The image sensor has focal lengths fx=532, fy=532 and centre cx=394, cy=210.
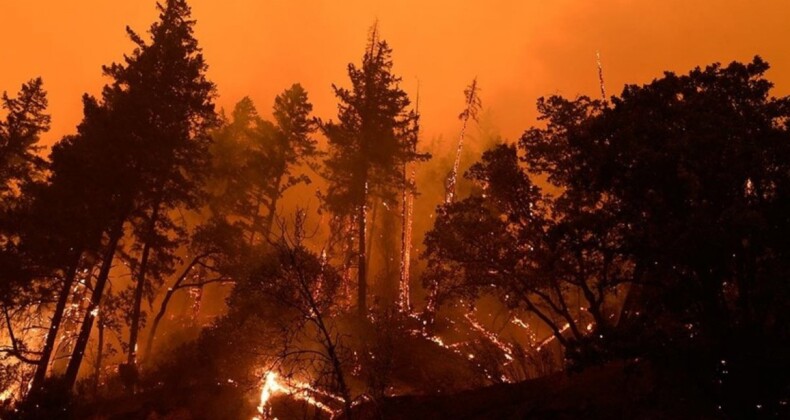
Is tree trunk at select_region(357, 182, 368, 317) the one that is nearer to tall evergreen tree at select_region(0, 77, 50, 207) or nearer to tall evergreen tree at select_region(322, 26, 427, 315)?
tall evergreen tree at select_region(322, 26, 427, 315)

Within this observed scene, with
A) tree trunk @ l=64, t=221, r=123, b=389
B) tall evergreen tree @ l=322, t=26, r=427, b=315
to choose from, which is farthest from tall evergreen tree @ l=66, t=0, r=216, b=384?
tall evergreen tree @ l=322, t=26, r=427, b=315

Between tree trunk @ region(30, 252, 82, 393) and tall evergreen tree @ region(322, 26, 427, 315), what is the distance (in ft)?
45.8

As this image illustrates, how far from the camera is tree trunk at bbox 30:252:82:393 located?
18.1m

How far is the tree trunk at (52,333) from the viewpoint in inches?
713

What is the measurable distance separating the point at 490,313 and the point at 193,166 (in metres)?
27.4

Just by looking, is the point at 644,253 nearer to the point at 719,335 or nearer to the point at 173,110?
the point at 719,335

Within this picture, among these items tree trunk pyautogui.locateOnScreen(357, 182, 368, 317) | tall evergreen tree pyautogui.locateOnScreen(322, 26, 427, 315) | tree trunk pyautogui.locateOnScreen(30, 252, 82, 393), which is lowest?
tree trunk pyautogui.locateOnScreen(30, 252, 82, 393)

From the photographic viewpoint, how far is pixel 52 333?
19156 millimetres

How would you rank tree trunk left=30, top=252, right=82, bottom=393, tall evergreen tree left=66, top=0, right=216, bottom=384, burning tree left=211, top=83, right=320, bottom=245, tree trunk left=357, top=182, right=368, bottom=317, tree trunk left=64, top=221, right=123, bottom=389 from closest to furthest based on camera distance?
tree trunk left=30, top=252, right=82, bottom=393, tree trunk left=64, top=221, right=123, bottom=389, tall evergreen tree left=66, top=0, right=216, bottom=384, tree trunk left=357, top=182, right=368, bottom=317, burning tree left=211, top=83, right=320, bottom=245

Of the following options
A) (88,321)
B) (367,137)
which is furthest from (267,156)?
(88,321)

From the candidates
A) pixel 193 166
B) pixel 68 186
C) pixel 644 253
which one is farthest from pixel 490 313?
pixel 644 253

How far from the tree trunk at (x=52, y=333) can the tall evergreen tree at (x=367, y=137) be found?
1397 cm

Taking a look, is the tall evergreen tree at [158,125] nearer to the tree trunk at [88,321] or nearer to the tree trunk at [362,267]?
the tree trunk at [88,321]

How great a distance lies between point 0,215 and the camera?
20.6m
